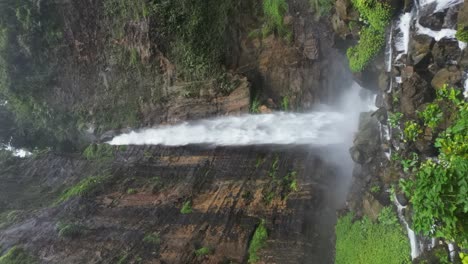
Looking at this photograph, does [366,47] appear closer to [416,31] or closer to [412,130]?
[416,31]

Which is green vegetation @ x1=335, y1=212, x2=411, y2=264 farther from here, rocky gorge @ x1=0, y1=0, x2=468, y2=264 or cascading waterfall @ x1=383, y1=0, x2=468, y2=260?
cascading waterfall @ x1=383, y1=0, x2=468, y2=260

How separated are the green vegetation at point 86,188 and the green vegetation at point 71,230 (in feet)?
5.86

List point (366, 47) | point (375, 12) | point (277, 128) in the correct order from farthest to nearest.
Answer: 1. point (277, 128)
2. point (366, 47)
3. point (375, 12)

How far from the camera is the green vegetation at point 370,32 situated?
30.1 feet

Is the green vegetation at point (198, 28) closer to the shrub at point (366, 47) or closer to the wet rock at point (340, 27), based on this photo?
the wet rock at point (340, 27)

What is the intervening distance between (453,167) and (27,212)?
557 inches

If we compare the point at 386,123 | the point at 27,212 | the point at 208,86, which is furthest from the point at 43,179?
the point at 386,123

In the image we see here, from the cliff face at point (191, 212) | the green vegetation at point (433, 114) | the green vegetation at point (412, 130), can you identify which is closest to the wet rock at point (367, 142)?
the cliff face at point (191, 212)

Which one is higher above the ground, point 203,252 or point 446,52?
point 446,52

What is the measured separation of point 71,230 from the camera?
12250 mm

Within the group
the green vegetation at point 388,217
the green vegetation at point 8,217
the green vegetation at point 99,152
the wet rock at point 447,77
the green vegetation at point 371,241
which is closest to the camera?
the wet rock at point 447,77

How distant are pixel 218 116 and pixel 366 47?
6.28 meters

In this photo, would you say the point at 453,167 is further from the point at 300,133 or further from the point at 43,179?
the point at 43,179

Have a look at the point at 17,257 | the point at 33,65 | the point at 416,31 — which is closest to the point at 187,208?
the point at 17,257
